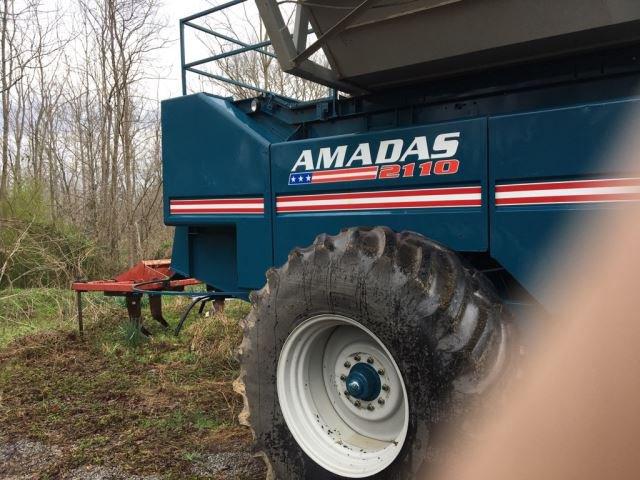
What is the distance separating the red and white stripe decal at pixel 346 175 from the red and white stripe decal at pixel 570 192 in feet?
2.25

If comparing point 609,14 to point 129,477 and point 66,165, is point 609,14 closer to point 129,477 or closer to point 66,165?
point 129,477

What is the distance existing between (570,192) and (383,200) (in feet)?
3.04

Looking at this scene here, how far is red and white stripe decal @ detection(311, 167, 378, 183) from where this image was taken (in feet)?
9.65

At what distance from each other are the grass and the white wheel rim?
3.11 feet

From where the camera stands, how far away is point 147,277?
5750 mm

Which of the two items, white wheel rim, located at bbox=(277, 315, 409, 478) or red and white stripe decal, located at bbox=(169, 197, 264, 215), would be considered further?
red and white stripe decal, located at bbox=(169, 197, 264, 215)

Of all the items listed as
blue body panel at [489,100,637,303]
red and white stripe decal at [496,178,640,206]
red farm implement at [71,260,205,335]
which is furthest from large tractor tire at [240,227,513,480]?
red farm implement at [71,260,205,335]

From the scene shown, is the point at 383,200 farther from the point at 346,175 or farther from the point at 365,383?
the point at 365,383

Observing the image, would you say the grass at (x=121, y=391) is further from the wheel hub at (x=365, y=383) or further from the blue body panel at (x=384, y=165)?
the wheel hub at (x=365, y=383)

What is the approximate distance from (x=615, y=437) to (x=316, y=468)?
1258mm

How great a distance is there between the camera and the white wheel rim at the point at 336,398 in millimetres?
2613

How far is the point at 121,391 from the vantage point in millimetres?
4637

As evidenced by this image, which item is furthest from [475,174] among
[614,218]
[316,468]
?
[316,468]

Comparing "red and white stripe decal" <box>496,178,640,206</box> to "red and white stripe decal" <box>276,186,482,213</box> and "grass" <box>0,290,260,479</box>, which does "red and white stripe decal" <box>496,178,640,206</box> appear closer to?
"red and white stripe decal" <box>276,186,482,213</box>
